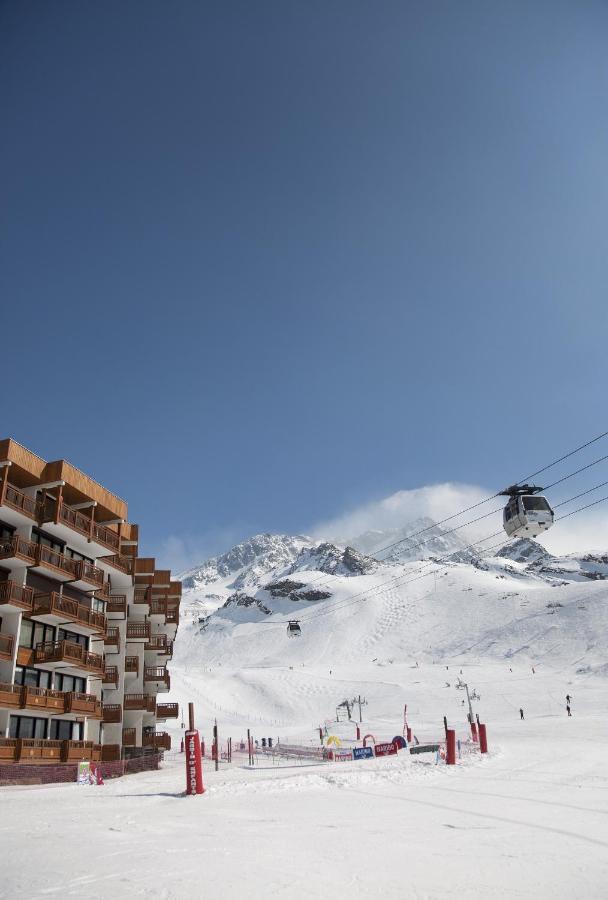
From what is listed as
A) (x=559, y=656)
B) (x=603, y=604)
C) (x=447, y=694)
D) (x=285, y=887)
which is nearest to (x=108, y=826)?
(x=285, y=887)

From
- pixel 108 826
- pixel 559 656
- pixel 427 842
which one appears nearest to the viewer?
pixel 427 842

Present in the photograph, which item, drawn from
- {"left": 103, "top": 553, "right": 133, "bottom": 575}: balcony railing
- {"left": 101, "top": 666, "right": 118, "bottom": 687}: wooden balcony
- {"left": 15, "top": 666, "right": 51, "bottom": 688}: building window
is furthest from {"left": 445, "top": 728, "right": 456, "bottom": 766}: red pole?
{"left": 103, "top": 553, "right": 133, "bottom": 575}: balcony railing

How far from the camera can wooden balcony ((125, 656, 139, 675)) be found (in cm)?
4362

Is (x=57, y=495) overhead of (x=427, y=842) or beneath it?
overhead

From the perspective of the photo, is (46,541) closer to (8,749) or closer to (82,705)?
(82,705)

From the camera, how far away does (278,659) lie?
499ft

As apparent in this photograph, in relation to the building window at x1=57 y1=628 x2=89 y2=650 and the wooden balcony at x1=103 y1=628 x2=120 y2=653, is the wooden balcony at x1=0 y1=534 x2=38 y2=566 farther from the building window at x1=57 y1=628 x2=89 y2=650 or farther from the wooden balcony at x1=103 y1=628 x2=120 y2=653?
the wooden balcony at x1=103 y1=628 x2=120 y2=653

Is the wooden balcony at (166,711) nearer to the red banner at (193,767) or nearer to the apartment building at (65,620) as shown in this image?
the apartment building at (65,620)

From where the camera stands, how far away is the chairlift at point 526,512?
73.4 ft

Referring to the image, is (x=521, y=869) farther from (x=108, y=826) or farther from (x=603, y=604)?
(x=603, y=604)

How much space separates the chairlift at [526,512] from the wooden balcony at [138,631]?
30.5 m

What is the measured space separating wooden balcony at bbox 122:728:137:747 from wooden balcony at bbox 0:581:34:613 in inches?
573

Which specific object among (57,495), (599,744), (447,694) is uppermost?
(57,495)

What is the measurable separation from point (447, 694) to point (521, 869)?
270 feet
